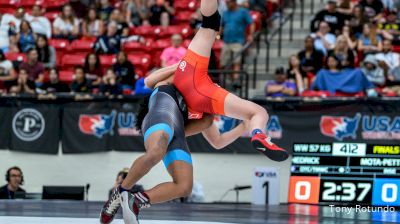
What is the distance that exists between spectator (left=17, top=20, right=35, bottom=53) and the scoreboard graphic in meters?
6.90

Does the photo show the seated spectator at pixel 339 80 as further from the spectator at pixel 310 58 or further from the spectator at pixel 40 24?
the spectator at pixel 40 24

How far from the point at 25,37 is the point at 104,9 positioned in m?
1.92

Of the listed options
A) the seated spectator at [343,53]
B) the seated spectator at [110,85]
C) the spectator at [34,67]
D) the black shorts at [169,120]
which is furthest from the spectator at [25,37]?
the black shorts at [169,120]

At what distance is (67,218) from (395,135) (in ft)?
19.5

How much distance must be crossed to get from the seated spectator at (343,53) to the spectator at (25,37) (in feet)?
18.1

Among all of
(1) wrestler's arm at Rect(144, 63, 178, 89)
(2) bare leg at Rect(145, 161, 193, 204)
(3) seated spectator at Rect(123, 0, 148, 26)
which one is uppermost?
(3) seated spectator at Rect(123, 0, 148, 26)

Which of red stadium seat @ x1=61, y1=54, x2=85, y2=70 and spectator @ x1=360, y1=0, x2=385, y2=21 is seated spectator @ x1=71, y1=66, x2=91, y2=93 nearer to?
red stadium seat @ x1=61, y1=54, x2=85, y2=70

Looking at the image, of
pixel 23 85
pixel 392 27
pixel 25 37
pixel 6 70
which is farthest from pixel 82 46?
pixel 392 27

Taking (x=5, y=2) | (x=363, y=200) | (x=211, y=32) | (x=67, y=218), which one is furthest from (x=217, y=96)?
(x=5, y=2)

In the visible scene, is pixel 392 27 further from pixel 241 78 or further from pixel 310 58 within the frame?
pixel 241 78

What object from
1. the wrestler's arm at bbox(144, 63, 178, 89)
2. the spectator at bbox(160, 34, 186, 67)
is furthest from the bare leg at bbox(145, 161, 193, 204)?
the spectator at bbox(160, 34, 186, 67)

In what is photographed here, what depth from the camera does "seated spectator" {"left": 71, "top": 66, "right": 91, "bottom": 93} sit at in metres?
16.5

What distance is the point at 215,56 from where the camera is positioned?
1666cm

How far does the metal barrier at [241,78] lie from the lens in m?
15.3
